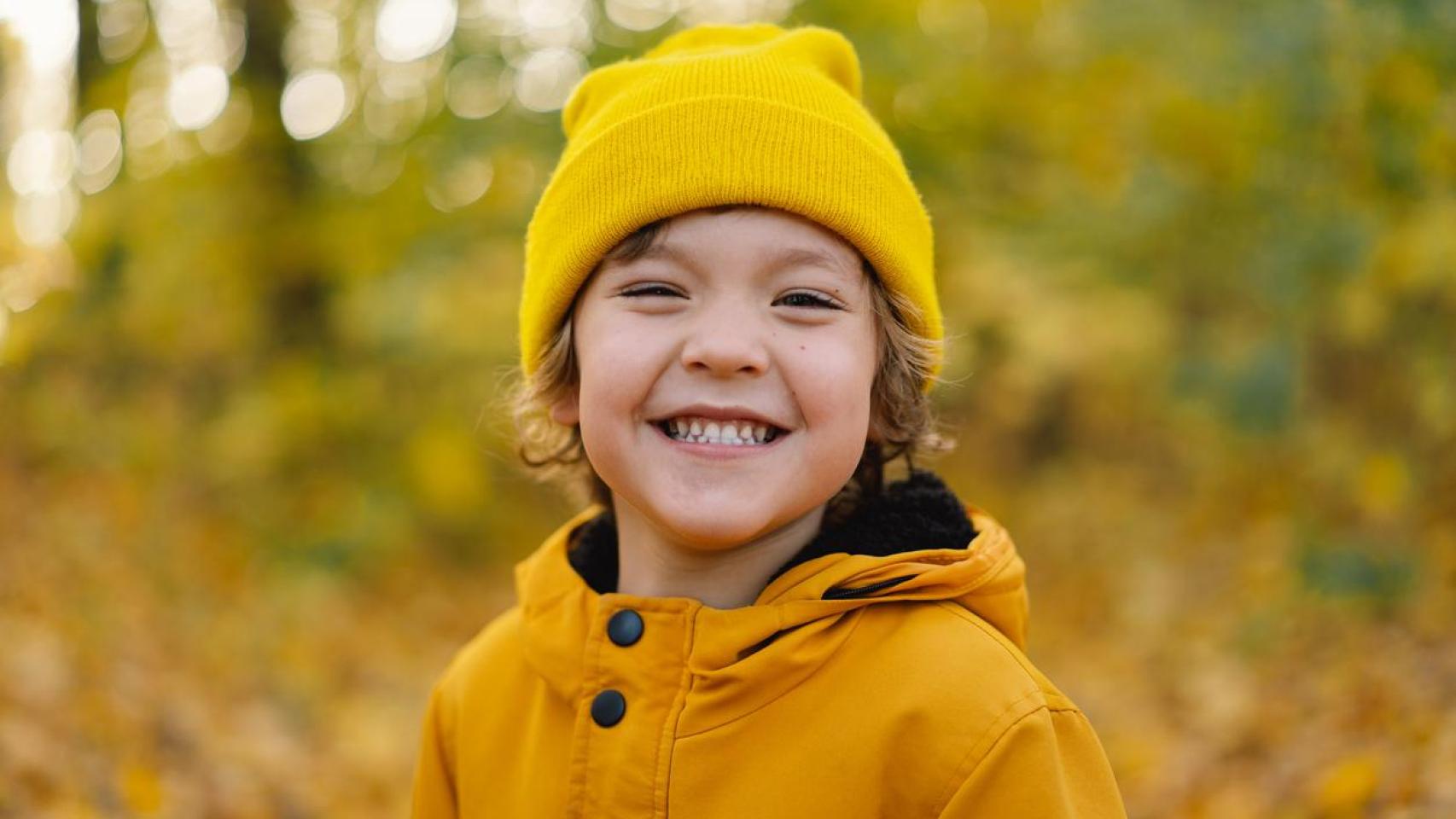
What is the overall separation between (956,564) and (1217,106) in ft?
14.2

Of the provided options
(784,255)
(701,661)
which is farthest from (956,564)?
(784,255)

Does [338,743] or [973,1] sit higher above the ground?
[973,1]

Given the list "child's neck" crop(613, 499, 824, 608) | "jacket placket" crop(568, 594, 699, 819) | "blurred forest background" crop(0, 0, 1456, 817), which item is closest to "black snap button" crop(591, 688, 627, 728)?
"jacket placket" crop(568, 594, 699, 819)

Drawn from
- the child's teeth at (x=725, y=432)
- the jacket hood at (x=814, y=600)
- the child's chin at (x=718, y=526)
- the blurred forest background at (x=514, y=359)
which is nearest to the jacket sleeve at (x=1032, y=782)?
the jacket hood at (x=814, y=600)

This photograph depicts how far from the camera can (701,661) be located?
1.88 metres

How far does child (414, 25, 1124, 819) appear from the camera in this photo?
1788 mm

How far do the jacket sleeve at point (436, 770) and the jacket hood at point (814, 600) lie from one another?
0.31 meters

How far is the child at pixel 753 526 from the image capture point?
70.4 inches

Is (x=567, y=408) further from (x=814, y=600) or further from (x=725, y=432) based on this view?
(x=814, y=600)

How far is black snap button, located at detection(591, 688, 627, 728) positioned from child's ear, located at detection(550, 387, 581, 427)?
1.99 ft

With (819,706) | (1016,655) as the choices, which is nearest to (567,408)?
(819,706)

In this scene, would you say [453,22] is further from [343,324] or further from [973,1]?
[973,1]

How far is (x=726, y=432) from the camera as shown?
1940 millimetres

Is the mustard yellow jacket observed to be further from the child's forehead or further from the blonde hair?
the child's forehead
